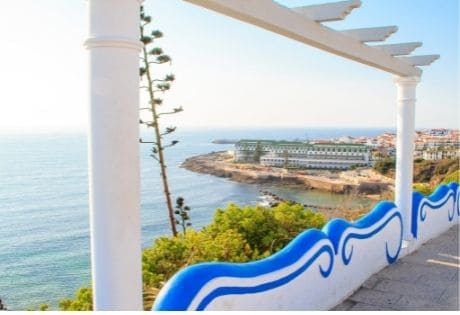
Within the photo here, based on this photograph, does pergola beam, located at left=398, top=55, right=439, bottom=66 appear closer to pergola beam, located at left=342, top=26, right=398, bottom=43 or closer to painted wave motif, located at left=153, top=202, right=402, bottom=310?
pergola beam, located at left=342, top=26, right=398, bottom=43

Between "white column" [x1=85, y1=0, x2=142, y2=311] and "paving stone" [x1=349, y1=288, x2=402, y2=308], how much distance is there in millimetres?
2274

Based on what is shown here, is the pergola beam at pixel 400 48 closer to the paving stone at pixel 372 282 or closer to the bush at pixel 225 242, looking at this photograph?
the bush at pixel 225 242

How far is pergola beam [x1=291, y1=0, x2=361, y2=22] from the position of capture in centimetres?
318

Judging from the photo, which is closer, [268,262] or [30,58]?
[268,262]

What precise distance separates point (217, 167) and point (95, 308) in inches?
1202

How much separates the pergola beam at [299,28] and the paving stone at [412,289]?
200 cm

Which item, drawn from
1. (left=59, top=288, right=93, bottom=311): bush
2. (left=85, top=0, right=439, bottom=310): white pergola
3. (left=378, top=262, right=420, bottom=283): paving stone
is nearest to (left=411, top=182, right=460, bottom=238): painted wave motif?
(left=378, top=262, right=420, bottom=283): paving stone

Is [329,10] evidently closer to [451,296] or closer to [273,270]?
[273,270]

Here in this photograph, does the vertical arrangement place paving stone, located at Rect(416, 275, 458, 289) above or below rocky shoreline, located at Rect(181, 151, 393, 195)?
above

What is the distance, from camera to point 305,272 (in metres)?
3.05

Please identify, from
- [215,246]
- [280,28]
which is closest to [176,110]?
[215,246]

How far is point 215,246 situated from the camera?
155 inches

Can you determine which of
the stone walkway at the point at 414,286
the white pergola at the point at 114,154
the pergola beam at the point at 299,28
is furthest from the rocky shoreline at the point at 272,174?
the white pergola at the point at 114,154

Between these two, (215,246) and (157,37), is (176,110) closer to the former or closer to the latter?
(157,37)
